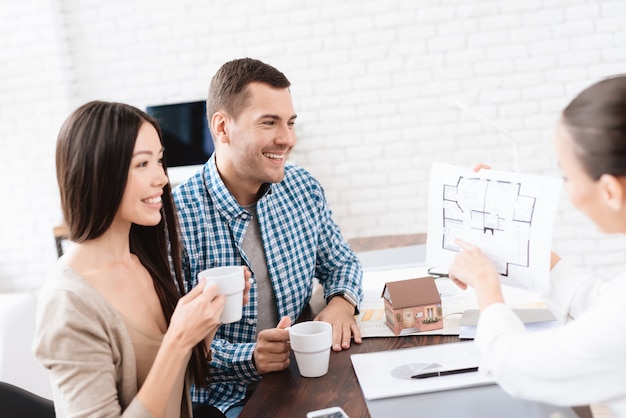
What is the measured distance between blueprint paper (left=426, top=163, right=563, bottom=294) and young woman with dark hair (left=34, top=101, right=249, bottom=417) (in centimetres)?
49

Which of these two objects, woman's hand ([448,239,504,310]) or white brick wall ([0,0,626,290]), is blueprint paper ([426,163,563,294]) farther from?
white brick wall ([0,0,626,290])

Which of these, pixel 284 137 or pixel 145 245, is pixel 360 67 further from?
pixel 145 245

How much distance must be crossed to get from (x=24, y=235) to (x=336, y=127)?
206 cm

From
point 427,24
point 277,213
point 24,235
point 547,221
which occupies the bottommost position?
point 24,235

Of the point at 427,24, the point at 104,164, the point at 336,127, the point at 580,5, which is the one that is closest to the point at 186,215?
the point at 104,164

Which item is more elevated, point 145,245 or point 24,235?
point 145,245

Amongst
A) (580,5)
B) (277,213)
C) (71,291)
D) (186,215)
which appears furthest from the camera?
(580,5)

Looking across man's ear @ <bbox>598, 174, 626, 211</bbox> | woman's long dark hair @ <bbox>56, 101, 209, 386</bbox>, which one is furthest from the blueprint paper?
woman's long dark hair @ <bbox>56, 101, 209, 386</bbox>

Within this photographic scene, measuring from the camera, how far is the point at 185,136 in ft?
11.4

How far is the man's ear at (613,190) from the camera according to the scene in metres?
0.90

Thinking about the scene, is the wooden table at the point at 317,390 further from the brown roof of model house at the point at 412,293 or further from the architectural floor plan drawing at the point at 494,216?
the architectural floor plan drawing at the point at 494,216

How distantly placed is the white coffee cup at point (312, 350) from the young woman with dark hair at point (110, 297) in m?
0.17

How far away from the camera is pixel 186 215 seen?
154 cm

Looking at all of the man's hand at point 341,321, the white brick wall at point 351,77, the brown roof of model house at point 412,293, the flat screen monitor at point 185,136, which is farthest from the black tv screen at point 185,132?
the brown roof of model house at point 412,293
